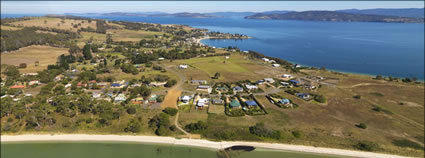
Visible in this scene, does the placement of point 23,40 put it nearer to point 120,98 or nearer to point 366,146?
point 120,98

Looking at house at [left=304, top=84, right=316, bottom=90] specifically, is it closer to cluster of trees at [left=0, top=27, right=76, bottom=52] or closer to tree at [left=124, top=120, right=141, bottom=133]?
tree at [left=124, top=120, right=141, bottom=133]

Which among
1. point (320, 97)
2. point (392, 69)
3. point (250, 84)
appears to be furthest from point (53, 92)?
point (392, 69)

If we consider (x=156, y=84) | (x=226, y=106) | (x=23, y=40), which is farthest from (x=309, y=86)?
(x=23, y=40)

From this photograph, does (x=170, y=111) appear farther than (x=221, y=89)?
No

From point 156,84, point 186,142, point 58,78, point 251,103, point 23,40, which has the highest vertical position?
point 23,40

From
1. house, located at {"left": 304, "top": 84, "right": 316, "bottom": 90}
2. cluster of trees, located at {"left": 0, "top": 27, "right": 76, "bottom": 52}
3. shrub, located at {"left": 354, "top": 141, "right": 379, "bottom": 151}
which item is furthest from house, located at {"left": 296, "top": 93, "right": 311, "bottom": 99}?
cluster of trees, located at {"left": 0, "top": 27, "right": 76, "bottom": 52}
